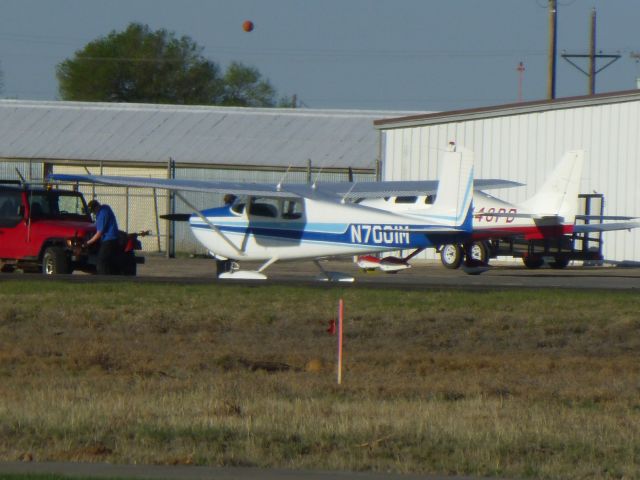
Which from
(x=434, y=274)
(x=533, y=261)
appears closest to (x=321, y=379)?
(x=434, y=274)

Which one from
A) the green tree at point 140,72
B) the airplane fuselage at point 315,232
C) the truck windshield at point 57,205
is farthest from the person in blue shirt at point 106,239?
the green tree at point 140,72

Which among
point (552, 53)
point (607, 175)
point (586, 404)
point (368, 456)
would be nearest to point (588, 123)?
point (607, 175)

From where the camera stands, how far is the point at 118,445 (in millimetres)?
9180

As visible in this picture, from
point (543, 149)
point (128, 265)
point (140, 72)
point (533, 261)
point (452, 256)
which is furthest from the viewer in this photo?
point (140, 72)

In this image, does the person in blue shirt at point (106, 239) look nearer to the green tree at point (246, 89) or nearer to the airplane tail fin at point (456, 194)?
the airplane tail fin at point (456, 194)

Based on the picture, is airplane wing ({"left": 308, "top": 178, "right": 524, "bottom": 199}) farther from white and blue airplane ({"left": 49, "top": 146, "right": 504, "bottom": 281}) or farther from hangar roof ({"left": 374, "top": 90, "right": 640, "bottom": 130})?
hangar roof ({"left": 374, "top": 90, "right": 640, "bottom": 130})

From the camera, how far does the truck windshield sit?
79.8 ft

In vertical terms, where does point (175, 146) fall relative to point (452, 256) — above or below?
above

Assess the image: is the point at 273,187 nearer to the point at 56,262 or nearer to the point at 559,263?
the point at 56,262

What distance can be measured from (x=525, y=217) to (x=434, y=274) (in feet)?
8.53

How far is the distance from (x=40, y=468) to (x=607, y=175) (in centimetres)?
2762

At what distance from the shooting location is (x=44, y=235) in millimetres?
24203

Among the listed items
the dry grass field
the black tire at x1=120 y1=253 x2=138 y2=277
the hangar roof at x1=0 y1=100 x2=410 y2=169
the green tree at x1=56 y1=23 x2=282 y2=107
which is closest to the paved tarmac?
the black tire at x1=120 y1=253 x2=138 y2=277

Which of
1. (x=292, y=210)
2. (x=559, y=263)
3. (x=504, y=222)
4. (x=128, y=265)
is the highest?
(x=292, y=210)
